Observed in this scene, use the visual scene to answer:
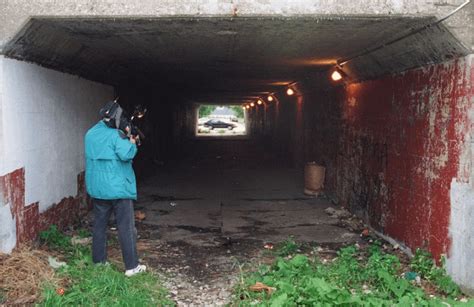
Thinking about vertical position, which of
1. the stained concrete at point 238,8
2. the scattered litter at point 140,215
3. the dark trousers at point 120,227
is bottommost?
the scattered litter at point 140,215

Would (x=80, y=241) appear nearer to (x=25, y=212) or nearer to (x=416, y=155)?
(x=25, y=212)

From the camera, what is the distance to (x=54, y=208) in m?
6.75

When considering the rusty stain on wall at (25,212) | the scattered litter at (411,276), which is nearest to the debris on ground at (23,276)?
the rusty stain on wall at (25,212)

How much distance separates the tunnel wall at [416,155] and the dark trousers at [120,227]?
345 centimetres

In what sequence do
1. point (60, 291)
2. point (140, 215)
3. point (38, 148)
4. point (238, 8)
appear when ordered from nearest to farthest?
1. point (60, 291)
2. point (238, 8)
3. point (38, 148)
4. point (140, 215)

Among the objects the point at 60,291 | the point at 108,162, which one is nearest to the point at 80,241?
the point at 108,162

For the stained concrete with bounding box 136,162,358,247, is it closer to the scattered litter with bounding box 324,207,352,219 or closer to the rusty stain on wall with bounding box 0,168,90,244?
the scattered litter with bounding box 324,207,352,219

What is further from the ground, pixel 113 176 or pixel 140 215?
pixel 113 176

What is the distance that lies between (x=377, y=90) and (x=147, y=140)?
8.85 metres

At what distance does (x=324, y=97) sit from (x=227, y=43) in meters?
4.99

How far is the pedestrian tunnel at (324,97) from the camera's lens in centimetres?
513

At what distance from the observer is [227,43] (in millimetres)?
6699

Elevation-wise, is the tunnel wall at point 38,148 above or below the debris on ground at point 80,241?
above

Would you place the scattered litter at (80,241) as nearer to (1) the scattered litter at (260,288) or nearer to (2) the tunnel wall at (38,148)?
(2) the tunnel wall at (38,148)
